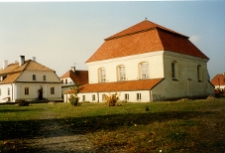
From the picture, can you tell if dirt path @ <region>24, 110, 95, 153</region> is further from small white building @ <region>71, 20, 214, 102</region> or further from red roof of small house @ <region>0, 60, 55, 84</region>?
red roof of small house @ <region>0, 60, 55, 84</region>

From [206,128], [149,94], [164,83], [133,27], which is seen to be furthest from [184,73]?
[206,128]

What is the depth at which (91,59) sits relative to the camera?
35594 mm

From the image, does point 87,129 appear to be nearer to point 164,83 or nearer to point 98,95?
point 164,83

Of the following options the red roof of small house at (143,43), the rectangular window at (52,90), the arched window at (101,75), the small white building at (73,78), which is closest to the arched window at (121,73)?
the red roof of small house at (143,43)

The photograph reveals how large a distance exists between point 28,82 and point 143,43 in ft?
85.4

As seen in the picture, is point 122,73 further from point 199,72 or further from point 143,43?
point 199,72

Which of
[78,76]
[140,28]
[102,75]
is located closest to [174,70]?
[140,28]

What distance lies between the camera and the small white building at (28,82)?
43.5 metres

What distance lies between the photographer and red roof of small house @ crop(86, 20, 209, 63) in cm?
2874

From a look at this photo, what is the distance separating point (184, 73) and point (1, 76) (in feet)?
125

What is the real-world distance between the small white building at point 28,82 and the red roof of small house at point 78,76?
1262cm

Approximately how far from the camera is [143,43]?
97.5 feet

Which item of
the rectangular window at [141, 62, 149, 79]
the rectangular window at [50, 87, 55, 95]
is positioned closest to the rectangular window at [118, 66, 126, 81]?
the rectangular window at [141, 62, 149, 79]

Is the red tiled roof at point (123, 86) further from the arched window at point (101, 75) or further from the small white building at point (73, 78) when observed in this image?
the small white building at point (73, 78)
